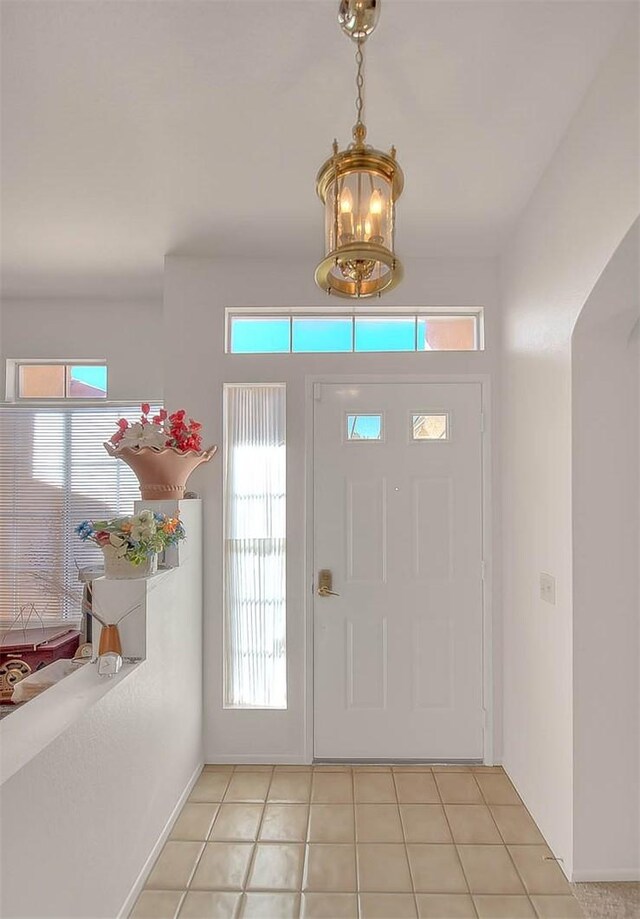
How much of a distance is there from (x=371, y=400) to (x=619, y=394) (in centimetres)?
135

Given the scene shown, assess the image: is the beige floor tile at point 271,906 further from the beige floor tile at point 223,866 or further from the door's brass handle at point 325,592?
the door's brass handle at point 325,592

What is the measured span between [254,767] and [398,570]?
131cm

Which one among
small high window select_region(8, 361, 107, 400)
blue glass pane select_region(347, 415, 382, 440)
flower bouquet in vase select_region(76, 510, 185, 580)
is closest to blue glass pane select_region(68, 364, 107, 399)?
small high window select_region(8, 361, 107, 400)

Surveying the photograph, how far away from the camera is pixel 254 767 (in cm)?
308

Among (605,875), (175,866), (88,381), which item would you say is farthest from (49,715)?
(88,381)

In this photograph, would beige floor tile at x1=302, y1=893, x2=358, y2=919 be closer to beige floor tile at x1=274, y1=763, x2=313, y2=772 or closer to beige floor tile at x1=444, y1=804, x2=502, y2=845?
beige floor tile at x1=444, y1=804, x2=502, y2=845

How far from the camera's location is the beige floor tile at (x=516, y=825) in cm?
242

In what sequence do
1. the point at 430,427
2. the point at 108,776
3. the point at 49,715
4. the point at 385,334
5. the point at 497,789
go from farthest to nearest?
the point at 385,334
the point at 430,427
the point at 497,789
the point at 108,776
the point at 49,715

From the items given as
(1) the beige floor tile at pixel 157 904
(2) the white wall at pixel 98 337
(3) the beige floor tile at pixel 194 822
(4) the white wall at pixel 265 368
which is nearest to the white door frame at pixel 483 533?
(4) the white wall at pixel 265 368

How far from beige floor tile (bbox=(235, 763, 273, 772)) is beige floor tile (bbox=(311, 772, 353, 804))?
0.86 ft

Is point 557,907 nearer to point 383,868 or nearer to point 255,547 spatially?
point 383,868

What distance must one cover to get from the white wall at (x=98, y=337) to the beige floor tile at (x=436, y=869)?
9.83 ft

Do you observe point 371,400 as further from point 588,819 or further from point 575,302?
point 588,819

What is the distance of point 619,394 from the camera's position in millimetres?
2146
